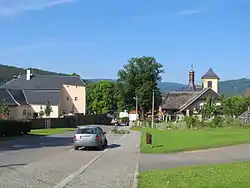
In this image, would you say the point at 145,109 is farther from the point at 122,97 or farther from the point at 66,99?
the point at 66,99

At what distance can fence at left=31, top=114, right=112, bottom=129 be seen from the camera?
67.9 meters

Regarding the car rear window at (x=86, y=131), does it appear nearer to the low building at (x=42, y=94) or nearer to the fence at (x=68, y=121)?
the fence at (x=68, y=121)

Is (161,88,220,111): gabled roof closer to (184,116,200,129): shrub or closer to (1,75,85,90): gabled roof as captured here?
(1,75,85,90): gabled roof

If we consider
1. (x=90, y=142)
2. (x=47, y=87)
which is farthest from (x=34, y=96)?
(x=90, y=142)

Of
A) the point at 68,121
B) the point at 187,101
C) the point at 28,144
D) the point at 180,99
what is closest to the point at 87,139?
the point at 28,144

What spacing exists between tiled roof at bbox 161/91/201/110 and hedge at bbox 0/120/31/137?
57.1 meters

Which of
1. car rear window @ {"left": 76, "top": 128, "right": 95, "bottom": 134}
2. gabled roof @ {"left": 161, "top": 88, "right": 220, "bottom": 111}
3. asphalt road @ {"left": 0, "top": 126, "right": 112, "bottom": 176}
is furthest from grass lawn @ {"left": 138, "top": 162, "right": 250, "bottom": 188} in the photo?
gabled roof @ {"left": 161, "top": 88, "right": 220, "bottom": 111}

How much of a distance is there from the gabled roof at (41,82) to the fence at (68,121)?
29.8 ft

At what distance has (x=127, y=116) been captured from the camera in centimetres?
12862

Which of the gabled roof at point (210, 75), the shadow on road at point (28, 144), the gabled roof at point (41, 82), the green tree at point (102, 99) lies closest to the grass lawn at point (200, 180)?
the shadow on road at point (28, 144)

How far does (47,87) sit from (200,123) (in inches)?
1799

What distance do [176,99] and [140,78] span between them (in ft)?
44.5

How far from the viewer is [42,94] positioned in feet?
311

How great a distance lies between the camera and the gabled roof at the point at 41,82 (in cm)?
9794
